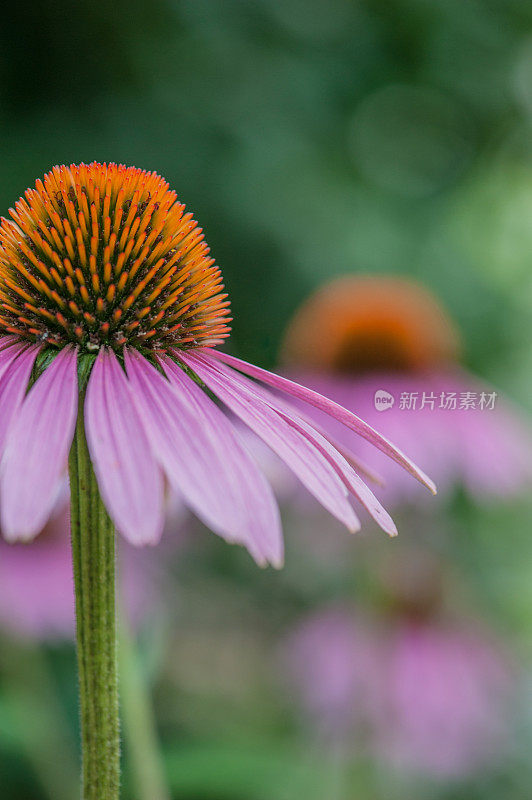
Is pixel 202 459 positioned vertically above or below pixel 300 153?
below

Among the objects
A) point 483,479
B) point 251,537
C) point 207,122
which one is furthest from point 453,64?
point 251,537

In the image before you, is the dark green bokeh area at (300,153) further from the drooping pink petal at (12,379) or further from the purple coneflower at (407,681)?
the drooping pink petal at (12,379)

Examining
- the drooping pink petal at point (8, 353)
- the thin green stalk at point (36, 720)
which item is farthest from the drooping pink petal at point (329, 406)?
the thin green stalk at point (36, 720)

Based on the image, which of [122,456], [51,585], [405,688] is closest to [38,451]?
[122,456]

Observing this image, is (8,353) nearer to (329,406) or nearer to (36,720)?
(329,406)

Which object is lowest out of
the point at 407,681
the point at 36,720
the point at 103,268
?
the point at 36,720

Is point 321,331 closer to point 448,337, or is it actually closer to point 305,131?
point 448,337
